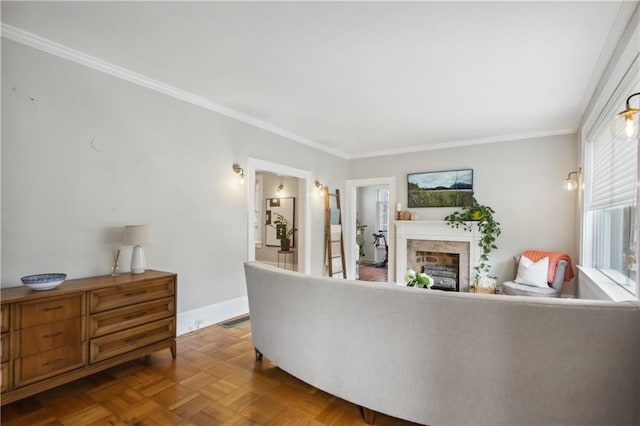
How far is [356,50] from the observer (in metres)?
2.42

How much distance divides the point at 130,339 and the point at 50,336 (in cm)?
53

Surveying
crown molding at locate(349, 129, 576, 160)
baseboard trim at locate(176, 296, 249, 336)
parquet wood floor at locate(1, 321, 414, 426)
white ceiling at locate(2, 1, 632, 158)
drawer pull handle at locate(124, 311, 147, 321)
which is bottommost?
parquet wood floor at locate(1, 321, 414, 426)

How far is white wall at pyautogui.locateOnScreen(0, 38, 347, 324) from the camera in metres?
2.26

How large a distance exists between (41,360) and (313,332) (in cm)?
173

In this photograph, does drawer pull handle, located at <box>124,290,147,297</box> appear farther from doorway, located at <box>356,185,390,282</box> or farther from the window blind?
doorway, located at <box>356,185,390,282</box>

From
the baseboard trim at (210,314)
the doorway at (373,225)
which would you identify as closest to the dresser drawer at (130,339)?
the baseboard trim at (210,314)

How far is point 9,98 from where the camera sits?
2205 mm

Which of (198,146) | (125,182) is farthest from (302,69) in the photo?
(125,182)

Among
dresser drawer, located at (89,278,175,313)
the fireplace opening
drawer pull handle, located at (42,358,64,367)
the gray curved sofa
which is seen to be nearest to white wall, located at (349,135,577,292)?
the fireplace opening

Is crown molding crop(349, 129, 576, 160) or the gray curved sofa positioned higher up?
crown molding crop(349, 129, 576, 160)

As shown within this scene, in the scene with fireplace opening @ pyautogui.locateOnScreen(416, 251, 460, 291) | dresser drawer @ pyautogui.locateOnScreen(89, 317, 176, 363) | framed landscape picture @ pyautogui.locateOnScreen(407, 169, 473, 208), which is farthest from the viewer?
fireplace opening @ pyautogui.locateOnScreen(416, 251, 460, 291)

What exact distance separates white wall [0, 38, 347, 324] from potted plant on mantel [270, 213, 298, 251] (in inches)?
91.6

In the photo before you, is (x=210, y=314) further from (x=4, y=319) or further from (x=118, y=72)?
(x=118, y=72)

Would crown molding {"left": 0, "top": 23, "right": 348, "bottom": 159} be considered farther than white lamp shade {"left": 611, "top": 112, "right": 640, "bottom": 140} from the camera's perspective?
Yes
